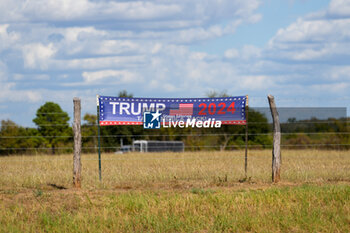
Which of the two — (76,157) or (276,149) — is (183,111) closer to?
(276,149)

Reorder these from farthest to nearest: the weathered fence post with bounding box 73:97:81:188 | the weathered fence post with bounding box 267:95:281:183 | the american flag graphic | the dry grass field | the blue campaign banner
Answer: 1. the american flag graphic
2. the blue campaign banner
3. the weathered fence post with bounding box 267:95:281:183
4. the weathered fence post with bounding box 73:97:81:188
5. the dry grass field

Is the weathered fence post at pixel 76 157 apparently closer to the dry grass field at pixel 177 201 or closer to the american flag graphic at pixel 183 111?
the dry grass field at pixel 177 201

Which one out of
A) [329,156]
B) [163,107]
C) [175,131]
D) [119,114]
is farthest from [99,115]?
[175,131]

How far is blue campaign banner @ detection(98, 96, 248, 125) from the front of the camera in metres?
14.7

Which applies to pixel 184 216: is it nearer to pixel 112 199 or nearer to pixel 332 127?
pixel 112 199

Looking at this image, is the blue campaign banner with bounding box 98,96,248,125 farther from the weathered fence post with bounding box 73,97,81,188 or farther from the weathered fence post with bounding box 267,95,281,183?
the weathered fence post with bounding box 73,97,81,188

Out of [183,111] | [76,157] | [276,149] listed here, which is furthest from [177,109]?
[76,157]

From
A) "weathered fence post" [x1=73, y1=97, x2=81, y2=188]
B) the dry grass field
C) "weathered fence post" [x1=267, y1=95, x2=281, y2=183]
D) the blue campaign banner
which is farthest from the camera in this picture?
the blue campaign banner

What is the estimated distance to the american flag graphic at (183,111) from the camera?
15070 mm

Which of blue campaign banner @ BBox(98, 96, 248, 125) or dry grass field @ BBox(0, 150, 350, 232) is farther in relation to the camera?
blue campaign banner @ BBox(98, 96, 248, 125)

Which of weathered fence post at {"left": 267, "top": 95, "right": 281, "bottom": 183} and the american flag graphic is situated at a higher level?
the american flag graphic

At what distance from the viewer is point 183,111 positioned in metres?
15.1

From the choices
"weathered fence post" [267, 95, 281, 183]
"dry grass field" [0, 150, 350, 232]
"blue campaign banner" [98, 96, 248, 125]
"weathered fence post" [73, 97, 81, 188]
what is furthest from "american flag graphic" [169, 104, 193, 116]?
"weathered fence post" [73, 97, 81, 188]

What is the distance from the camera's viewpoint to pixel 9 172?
15586 millimetres
